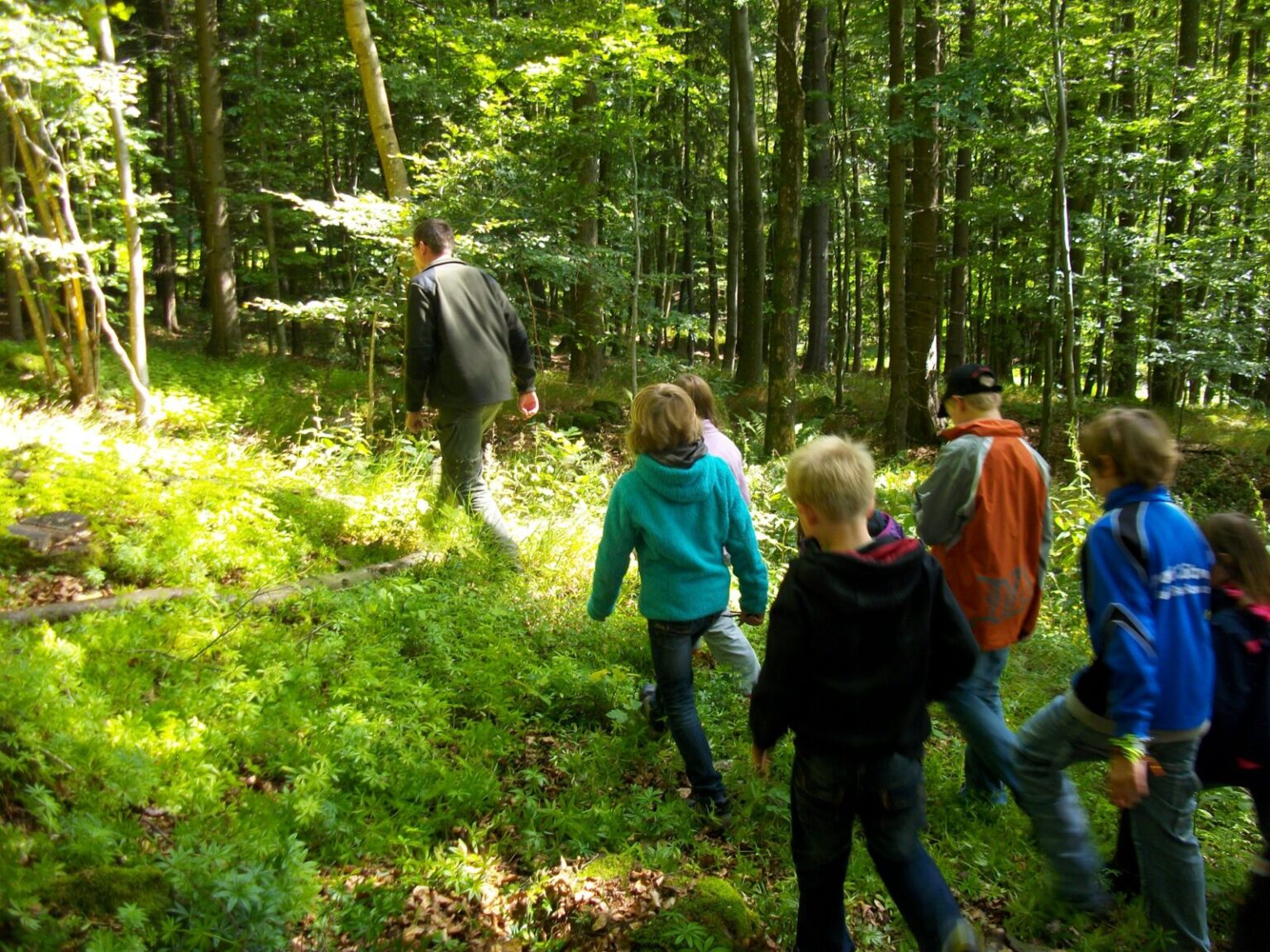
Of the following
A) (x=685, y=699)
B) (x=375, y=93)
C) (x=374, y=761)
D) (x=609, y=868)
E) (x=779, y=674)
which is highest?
(x=375, y=93)

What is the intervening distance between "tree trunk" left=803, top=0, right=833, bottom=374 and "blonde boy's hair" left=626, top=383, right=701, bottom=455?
11.8m

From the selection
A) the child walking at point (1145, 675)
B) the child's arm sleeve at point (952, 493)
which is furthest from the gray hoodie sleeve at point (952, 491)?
the child walking at point (1145, 675)

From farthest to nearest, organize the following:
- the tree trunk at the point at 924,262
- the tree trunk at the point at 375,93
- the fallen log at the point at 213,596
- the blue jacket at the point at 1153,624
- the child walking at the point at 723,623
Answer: the tree trunk at the point at 924,262, the tree trunk at the point at 375,93, the fallen log at the point at 213,596, the child walking at the point at 723,623, the blue jacket at the point at 1153,624

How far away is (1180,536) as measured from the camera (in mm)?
2590

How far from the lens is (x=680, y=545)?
341 cm

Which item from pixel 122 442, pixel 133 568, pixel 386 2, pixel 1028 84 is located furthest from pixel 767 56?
pixel 133 568

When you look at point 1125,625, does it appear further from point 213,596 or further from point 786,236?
point 786,236

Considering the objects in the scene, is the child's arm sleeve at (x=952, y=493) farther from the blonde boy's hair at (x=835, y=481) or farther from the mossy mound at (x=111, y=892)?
the mossy mound at (x=111, y=892)

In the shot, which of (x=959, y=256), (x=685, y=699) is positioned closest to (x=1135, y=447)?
(x=685, y=699)

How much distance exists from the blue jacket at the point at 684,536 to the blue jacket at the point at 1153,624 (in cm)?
130

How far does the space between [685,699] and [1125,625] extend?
Answer: 5.70 ft

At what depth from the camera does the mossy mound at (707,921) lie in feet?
9.14

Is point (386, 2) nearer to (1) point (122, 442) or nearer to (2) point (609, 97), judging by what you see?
(2) point (609, 97)

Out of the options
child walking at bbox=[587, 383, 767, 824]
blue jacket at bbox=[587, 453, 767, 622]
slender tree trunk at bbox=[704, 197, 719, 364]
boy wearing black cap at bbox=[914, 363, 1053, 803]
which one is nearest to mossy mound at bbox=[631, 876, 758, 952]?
child walking at bbox=[587, 383, 767, 824]
